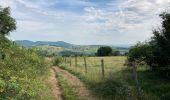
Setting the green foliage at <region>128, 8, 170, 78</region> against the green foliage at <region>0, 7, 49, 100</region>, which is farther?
the green foliage at <region>128, 8, 170, 78</region>

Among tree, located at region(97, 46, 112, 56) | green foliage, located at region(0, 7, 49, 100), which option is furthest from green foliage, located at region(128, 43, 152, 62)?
tree, located at region(97, 46, 112, 56)

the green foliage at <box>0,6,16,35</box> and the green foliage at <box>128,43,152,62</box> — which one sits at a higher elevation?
the green foliage at <box>0,6,16,35</box>

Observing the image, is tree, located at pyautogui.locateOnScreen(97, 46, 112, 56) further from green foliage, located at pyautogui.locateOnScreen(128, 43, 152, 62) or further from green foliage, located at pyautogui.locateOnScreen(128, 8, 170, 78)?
green foliage, located at pyautogui.locateOnScreen(128, 8, 170, 78)

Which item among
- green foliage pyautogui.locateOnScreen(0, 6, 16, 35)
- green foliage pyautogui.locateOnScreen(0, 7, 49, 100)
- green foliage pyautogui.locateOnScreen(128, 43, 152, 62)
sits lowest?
green foliage pyautogui.locateOnScreen(0, 7, 49, 100)

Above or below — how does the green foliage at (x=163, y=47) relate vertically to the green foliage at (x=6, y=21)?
below

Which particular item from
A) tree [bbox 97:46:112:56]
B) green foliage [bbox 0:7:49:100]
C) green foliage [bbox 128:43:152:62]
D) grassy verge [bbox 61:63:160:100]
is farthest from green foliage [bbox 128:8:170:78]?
tree [bbox 97:46:112:56]

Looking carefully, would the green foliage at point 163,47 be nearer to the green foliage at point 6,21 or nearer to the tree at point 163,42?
the tree at point 163,42

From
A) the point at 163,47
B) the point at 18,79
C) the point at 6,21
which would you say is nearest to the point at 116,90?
the point at 163,47

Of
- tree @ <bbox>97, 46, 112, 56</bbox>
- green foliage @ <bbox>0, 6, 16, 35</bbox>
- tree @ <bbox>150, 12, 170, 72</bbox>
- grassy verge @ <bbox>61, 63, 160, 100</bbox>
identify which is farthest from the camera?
tree @ <bbox>97, 46, 112, 56</bbox>

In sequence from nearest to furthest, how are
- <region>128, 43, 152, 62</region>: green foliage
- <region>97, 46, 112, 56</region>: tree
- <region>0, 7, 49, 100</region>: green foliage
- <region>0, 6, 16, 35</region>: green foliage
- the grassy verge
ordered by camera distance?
1. <region>0, 7, 49, 100</region>: green foliage
2. the grassy verge
3. <region>128, 43, 152, 62</region>: green foliage
4. <region>0, 6, 16, 35</region>: green foliage
5. <region>97, 46, 112, 56</region>: tree

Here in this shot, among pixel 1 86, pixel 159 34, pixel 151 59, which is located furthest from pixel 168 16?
Answer: pixel 1 86

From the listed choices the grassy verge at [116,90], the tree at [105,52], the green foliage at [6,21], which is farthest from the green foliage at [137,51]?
the tree at [105,52]

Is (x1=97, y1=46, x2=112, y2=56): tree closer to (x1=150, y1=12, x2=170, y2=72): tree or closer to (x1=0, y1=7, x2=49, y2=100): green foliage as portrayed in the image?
(x1=0, y1=7, x2=49, y2=100): green foliage

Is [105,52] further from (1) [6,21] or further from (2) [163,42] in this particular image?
(2) [163,42]
